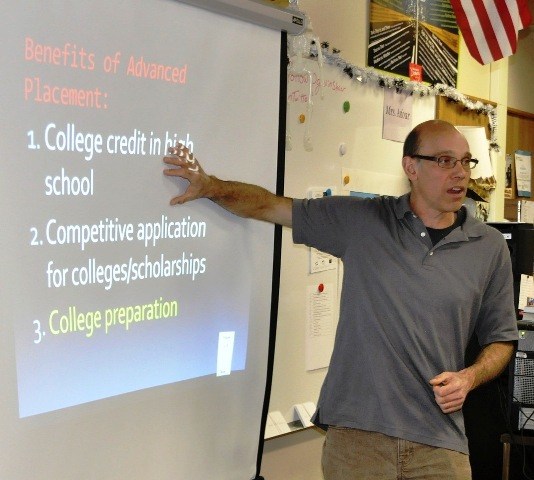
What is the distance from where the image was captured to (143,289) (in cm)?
196

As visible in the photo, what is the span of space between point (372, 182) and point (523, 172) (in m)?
2.16

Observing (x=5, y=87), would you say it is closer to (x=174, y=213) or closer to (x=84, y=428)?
(x=174, y=213)

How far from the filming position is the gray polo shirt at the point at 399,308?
7.14ft

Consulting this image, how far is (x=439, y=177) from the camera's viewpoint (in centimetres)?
229

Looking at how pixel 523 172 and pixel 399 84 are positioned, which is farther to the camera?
pixel 523 172

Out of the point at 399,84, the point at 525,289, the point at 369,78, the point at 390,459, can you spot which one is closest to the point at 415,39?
the point at 399,84

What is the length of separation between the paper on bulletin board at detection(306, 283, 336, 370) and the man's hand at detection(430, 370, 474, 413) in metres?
1.22

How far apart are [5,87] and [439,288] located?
1305 millimetres

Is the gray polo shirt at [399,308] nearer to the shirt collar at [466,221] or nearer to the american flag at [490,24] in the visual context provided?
the shirt collar at [466,221]

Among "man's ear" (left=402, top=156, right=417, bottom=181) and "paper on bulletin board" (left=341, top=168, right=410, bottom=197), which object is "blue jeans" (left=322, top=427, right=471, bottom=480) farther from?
"paper on bulletin board" (left=341, top=168, right=410, bottom=197)

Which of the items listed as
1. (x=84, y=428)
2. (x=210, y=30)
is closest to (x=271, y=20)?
(x=210, y=30)

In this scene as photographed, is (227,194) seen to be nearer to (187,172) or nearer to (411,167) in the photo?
(187,172)

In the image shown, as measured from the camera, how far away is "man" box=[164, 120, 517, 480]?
85.2 inches

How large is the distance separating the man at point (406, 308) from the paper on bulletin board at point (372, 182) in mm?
1087
